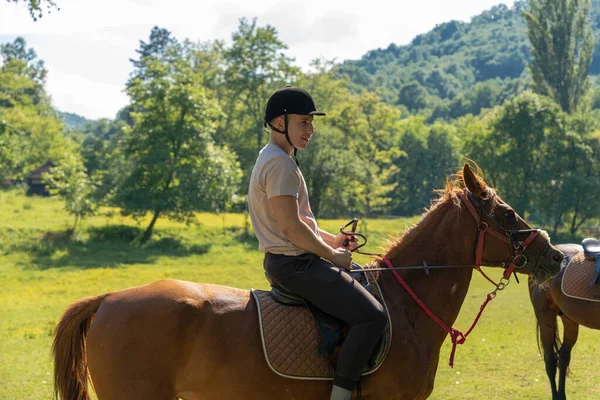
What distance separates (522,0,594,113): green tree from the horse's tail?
2310 inches

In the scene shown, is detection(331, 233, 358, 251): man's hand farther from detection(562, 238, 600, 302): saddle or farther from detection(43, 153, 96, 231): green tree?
detection(43, 153, 96, 231): green tree

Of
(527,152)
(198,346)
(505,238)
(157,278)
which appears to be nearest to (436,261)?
(505,238)

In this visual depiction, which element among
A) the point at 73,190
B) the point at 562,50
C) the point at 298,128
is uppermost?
the point at 562,50

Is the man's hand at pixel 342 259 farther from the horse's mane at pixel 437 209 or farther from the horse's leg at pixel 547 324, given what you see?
the horse's leg at pixel 547 324

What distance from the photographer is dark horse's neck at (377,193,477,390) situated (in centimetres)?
506

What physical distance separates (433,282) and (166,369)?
2.33 metres

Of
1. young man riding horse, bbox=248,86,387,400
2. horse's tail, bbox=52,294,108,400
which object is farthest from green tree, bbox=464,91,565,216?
horse's tail, bbox=52,294,108,400

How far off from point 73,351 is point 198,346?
3.29 feet

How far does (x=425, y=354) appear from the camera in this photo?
4879 millimetres

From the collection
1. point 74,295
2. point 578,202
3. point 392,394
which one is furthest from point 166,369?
point 578,202

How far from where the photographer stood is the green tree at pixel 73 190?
3372 centimetres

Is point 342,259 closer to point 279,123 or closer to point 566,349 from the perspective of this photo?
point 279,123

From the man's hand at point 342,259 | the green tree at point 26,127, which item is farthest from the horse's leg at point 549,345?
the green tree at point 26,127

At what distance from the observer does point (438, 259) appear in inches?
205
